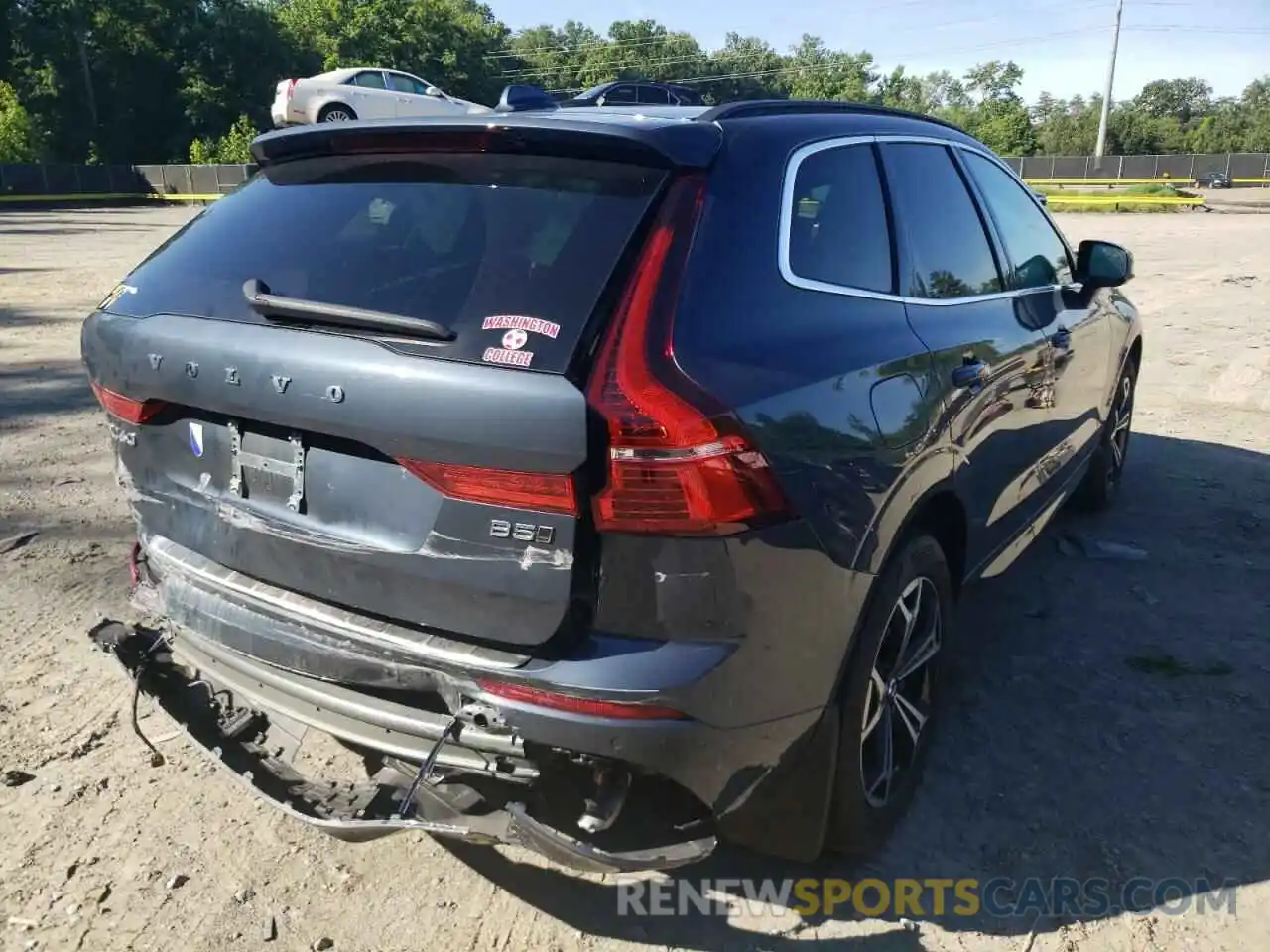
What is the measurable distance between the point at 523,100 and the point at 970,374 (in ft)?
5.43

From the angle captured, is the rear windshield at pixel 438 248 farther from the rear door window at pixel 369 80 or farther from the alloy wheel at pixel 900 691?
the rear door window at pixel 369 80

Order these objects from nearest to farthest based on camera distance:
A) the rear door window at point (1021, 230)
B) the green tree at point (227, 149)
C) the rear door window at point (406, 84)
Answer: the rear door window at point (1021, 230) < the rear door window at point (406, 84) < the green tree at point (227, 149)

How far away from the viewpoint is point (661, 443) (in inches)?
77.0

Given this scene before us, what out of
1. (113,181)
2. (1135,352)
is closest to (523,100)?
(1135,352)

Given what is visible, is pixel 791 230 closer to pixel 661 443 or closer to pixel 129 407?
pixel 661 443

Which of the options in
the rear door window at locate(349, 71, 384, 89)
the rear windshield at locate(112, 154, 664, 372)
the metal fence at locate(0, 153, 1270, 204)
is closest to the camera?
the rear windshield at locate(112, 154, 664, 372)

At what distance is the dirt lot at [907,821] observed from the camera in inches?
98.9

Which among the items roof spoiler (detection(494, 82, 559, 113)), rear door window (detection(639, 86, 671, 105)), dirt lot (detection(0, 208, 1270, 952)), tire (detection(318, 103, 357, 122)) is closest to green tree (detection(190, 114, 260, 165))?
tire (detection(318, 103, 357, 122))

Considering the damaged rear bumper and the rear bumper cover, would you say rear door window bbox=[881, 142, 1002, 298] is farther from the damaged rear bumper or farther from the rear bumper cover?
the damaged rear bumper

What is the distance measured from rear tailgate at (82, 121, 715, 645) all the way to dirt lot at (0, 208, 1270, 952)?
861 mm

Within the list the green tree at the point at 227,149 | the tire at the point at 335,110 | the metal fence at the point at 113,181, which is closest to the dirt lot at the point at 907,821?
the tire at the point at 335,110

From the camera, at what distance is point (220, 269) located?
101 inches

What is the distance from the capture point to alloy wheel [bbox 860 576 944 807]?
2.72 m

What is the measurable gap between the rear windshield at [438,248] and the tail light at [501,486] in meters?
0.22
